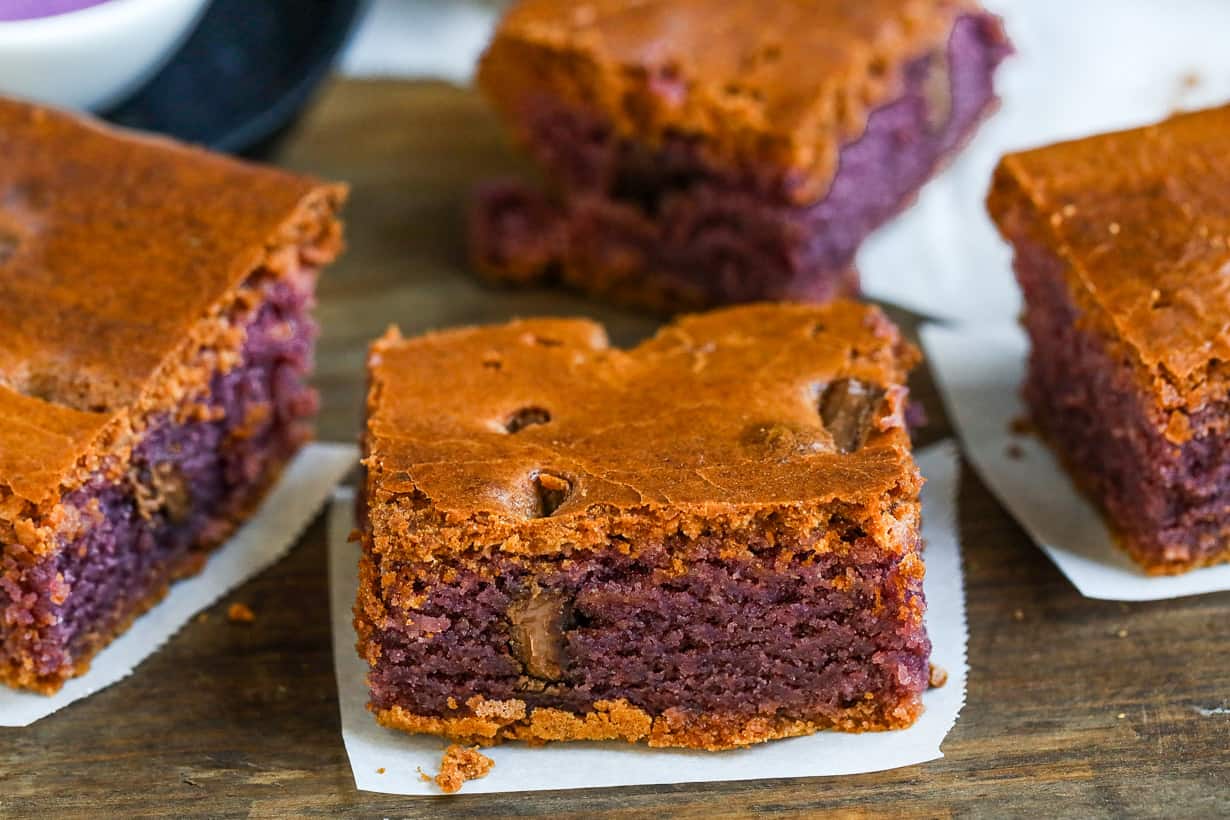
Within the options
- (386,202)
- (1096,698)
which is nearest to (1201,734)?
(1096,698)

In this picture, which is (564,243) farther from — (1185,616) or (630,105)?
(1185,616)

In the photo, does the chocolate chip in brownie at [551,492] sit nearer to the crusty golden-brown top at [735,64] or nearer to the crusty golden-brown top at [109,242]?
the crusty golden-brown top at [109,242]

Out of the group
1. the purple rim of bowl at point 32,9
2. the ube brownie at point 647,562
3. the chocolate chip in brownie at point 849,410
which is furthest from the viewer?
the purple rim of bowl at point 32,9

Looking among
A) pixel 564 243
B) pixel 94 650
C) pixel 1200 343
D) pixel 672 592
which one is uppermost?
pixel 1200 343

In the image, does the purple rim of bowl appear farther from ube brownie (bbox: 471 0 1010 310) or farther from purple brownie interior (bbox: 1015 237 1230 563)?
purple brownie interior (bbox: 1015 237 1230 563)

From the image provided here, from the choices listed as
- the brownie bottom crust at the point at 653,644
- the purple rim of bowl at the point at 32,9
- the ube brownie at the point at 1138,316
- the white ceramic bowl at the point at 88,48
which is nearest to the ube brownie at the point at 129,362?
the white ceramic bowl at the point at 88,48

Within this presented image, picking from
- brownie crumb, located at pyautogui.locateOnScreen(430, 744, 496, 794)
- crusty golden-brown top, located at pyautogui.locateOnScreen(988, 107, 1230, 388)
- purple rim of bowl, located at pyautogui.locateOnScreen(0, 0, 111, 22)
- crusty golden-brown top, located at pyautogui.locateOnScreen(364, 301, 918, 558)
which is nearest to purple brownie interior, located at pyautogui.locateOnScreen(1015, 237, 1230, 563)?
crusty golden-brown top, located at pyautogui.locateOnScreen(988, 107, 1230, 388)

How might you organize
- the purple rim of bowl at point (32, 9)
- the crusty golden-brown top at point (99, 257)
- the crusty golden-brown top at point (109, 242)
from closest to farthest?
the crusty golden-brown top at point (99, 257) → the crusty golden-brown top at point (109, 242) → the purple rim of bowl at point (32, 9)
